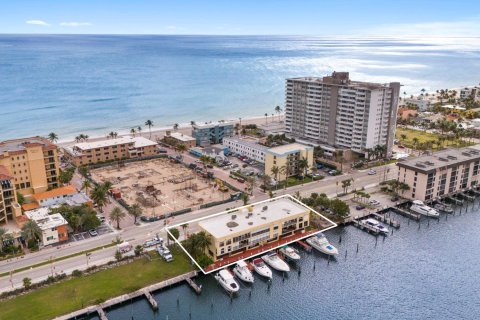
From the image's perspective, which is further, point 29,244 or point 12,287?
point 29,244

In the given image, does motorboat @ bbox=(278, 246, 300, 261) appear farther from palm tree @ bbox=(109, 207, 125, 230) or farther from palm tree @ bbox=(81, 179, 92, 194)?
palm tree @ bbox=(81, 179, 92, 194)

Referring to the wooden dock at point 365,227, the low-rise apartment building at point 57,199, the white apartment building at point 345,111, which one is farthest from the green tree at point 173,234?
the white apartment building at point 345,111

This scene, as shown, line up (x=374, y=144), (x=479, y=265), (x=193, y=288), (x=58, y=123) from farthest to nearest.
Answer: (x=58, y=123), (x=374, y=144), (x=479, y=265), (x=193, y=288)

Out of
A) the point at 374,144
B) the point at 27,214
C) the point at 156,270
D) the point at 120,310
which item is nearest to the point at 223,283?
the point at 156,270

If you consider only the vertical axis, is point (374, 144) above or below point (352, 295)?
above

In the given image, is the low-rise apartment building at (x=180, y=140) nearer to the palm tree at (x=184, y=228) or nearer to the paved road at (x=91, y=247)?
the paved road at (x=91, y=247)

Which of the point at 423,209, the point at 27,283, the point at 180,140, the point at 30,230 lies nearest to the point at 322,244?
the point at 423,209

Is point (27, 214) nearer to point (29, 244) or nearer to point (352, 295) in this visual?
point (29, 244)
